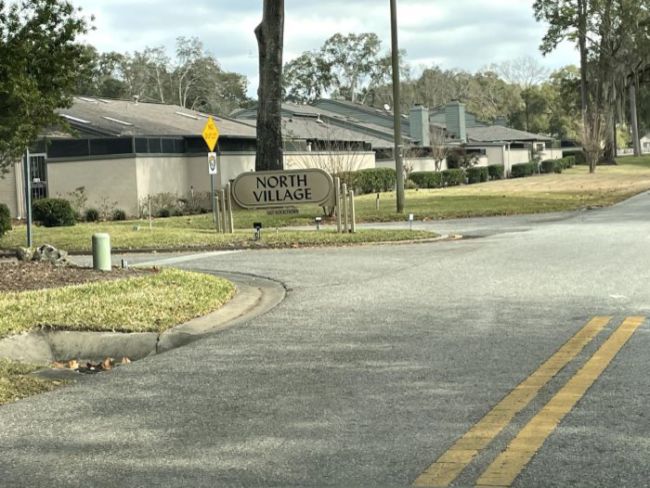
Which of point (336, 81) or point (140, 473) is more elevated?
point (336, 81)

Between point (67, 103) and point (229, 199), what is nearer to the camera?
point (67, 103)

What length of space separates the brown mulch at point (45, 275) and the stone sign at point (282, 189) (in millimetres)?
8813

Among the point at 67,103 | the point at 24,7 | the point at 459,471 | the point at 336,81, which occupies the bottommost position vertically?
the point at 459,471

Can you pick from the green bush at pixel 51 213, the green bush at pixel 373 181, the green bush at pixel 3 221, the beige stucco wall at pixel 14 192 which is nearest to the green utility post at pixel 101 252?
the green bush at pixel 3 221

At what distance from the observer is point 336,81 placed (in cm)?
11406

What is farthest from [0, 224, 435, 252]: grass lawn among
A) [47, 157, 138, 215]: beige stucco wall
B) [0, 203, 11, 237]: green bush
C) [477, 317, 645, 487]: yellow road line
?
[477, 317, 645, 487]: yellow road line

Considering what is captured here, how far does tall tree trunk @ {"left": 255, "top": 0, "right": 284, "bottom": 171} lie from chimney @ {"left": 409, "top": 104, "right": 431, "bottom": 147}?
127ft

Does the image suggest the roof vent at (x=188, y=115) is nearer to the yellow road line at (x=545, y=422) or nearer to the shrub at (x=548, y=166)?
the yellow road line at (x=545, y=422)

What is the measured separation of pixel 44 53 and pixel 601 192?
104ft

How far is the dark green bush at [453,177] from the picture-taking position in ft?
188

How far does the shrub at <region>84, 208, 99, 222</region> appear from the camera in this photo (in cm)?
3353

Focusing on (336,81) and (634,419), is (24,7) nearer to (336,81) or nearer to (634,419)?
(634,419)

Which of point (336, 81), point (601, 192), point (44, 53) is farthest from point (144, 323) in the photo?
point (336, 81)

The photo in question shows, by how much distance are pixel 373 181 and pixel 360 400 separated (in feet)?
135
